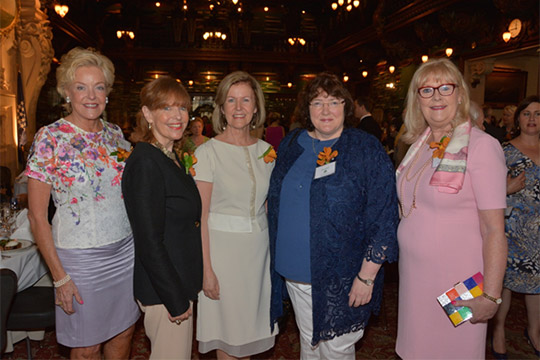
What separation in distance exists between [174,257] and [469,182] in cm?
134

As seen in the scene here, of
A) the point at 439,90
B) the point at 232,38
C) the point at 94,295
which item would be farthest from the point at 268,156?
the point at 232,38

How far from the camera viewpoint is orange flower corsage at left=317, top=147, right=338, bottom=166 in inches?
74.0

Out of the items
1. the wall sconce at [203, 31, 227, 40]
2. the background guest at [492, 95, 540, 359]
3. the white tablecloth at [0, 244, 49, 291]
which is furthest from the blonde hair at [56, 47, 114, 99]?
the wall sconce at [203, 31, 227, 40]

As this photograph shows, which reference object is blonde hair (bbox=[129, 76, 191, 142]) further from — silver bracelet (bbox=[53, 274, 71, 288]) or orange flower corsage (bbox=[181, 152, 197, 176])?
silver bracelet (bbox=[53, 274, 71, 288])

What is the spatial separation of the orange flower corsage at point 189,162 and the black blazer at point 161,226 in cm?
9

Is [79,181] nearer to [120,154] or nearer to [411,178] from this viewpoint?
[120,154]

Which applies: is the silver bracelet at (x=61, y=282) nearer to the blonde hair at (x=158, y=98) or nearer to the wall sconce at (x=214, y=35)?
the blonde hair at (x=158, y=98)

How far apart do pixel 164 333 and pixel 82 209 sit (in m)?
0.72

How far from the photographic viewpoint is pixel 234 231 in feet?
6.94

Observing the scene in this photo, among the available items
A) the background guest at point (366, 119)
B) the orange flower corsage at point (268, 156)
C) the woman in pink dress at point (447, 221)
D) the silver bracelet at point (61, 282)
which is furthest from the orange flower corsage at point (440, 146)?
the background guest at point (366, 119)

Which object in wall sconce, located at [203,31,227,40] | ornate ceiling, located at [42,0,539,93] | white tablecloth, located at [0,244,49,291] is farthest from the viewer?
A: wall sconce, located at [203,31,227,40]

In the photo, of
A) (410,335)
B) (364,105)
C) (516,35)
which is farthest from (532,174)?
(516,35)

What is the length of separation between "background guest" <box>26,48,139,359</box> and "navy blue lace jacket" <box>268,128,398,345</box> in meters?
1.04

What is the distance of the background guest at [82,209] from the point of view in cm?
186
